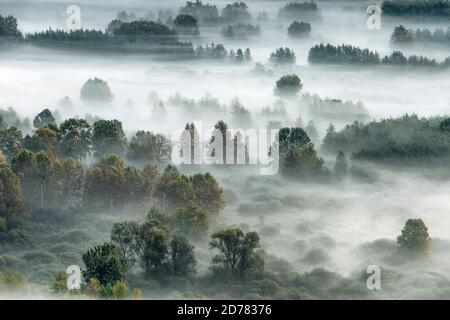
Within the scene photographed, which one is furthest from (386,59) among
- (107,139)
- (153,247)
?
(153,247)

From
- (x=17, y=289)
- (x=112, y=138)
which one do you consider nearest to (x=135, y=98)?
(x=112, y=138)

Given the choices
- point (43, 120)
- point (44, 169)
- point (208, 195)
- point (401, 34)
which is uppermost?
point (401, 34)

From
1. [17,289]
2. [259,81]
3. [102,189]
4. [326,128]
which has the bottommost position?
[17,289]

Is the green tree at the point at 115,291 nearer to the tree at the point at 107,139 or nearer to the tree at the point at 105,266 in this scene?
the tree at the point at 105,266

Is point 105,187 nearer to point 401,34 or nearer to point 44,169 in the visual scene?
point 44,169

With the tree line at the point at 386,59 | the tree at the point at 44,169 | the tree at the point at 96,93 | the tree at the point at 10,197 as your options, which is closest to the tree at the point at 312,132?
the tree at the point at 44,169
